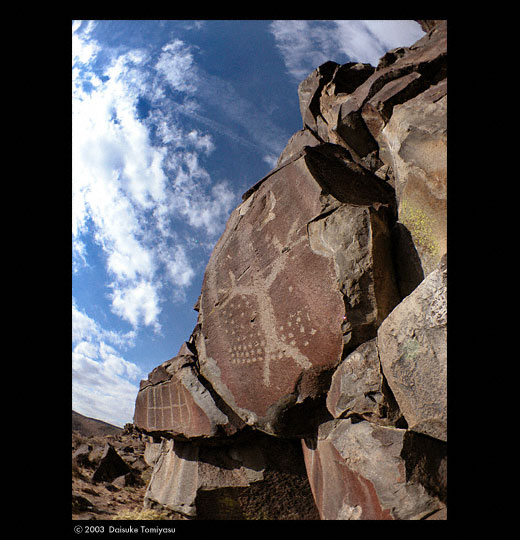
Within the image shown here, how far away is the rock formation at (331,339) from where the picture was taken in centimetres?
210

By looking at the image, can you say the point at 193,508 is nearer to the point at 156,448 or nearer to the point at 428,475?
the point at 156,448

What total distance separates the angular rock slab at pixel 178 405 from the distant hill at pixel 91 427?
12.3 meters

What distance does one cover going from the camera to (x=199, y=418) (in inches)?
134

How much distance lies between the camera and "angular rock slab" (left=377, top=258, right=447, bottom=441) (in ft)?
6.16

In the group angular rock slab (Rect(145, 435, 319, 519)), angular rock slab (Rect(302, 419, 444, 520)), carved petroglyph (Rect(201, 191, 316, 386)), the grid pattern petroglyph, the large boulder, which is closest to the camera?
angular rock slab (Rect(302, 419, 444, 520))

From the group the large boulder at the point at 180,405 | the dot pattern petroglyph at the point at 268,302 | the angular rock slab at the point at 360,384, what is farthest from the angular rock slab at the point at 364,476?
the large boulder at the point at 180,405

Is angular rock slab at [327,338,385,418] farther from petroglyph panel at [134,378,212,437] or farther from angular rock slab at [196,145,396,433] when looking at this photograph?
petroglyph panel at [134,378,212,437]

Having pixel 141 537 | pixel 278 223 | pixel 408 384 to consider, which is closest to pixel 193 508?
pixel 141 537

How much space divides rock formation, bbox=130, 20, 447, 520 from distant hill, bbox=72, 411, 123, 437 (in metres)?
13.0

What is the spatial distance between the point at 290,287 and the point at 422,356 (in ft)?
3.74

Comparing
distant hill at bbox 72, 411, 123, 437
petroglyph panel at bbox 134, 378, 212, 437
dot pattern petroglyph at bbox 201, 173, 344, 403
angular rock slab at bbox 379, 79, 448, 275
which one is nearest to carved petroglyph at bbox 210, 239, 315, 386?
dot pattern petroglyph at bbox 201, 173, 344, 403

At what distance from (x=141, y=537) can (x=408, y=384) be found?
1.85 meters

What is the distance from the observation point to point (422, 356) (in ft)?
6.46

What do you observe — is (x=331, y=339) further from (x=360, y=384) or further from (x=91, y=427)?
(x=91, y=427)
